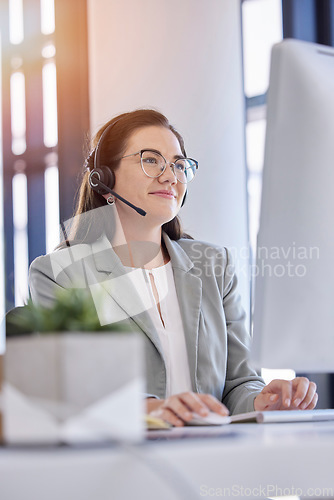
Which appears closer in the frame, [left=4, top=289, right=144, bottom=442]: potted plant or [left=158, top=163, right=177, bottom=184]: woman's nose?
[left=4, top=289, right=144, bottom=442]: potted plant

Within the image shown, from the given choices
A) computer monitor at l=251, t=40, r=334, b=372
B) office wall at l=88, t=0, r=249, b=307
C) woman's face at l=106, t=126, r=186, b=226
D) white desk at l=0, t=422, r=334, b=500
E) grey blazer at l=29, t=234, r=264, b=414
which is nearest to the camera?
white desk at l=0, t=422, r=334, b=500

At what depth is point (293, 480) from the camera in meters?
0.60

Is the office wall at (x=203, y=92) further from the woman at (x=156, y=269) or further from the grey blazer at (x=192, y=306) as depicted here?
the grey blazer at (x=192, y=306)

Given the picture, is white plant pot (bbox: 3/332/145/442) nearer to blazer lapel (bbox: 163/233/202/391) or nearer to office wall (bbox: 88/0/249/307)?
blazer lapel (bbox: 163/233/202/391)

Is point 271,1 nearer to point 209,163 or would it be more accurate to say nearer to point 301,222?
point 209,163

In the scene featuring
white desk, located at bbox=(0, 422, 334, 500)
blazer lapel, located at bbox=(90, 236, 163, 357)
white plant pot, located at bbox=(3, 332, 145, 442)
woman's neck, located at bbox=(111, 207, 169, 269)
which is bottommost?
blazer lapel, located at bbox=(90, 236, 163, 357)

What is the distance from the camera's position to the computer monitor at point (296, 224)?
0.83 m

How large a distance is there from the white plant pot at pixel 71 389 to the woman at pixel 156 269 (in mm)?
896

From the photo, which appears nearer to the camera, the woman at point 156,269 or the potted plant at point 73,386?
the potted plant at point 73,386

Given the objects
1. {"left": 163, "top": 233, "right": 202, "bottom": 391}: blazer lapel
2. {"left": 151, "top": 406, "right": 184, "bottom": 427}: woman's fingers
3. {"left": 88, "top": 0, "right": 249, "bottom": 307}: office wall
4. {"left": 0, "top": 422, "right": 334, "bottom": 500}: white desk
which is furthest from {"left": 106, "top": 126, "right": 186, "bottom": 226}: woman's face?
{"left": 0, "top": 422, "right": 334, "bottom": 500}: white desk

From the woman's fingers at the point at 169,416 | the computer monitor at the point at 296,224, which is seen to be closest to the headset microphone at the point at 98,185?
the woman's fingers at the point at 169,416

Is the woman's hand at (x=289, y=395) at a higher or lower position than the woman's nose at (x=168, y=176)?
lower

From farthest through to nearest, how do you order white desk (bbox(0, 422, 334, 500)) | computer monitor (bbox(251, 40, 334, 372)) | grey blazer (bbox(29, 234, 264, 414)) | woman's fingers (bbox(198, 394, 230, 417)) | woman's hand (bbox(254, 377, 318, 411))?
grey blazer (bbox(29, 234, 264, 414)) < woman's hand (bbox(254, 377, 318, 411)) < woman's fingers (bbox(198, 394, 230, 417)) < computer monitor (bbox(251, 40, 334, 372)) < white desk (bbox(0, 422, 334, 500))

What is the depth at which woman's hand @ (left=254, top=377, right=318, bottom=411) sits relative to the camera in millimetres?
1277
